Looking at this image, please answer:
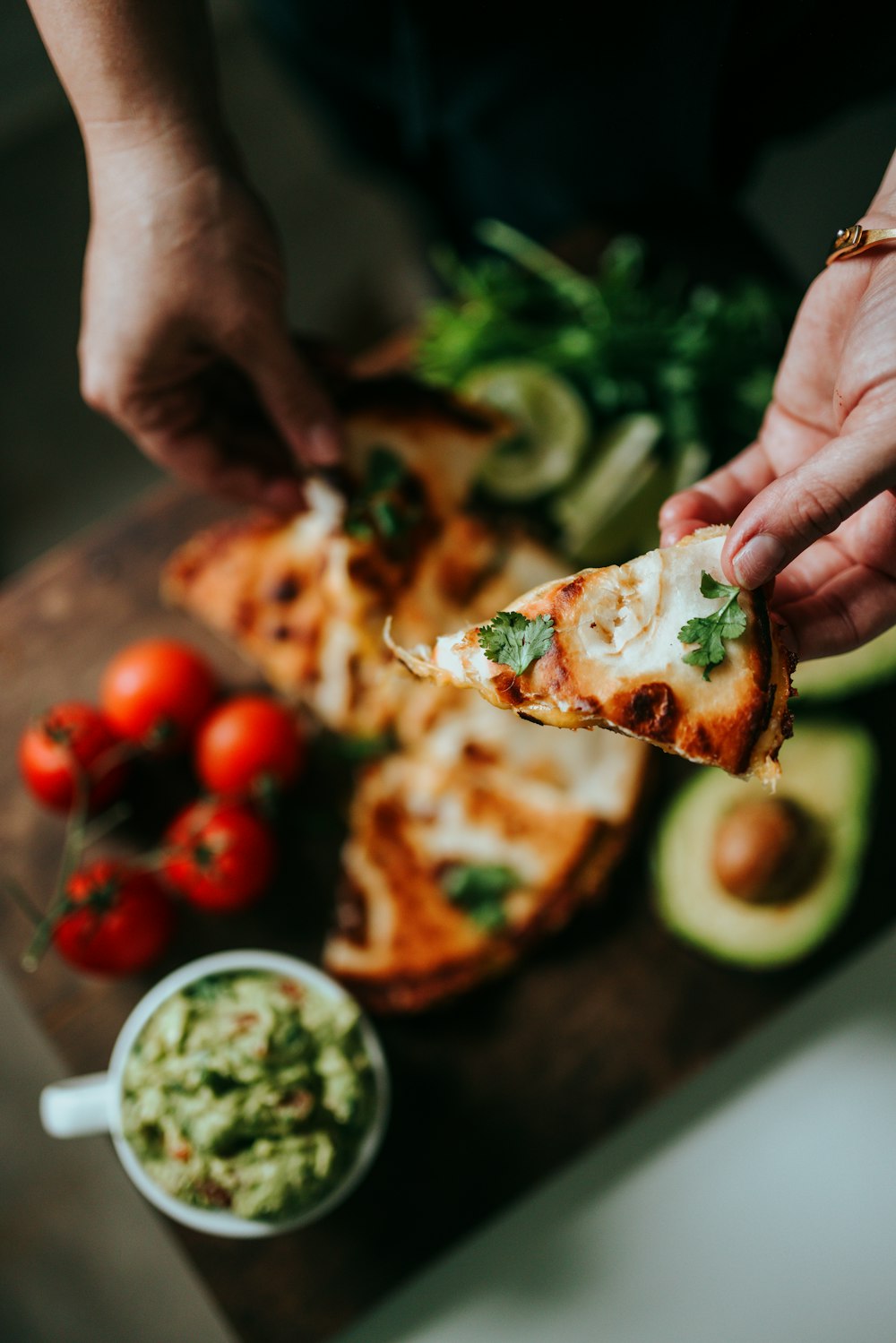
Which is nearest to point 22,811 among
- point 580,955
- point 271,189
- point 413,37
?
point 580,955

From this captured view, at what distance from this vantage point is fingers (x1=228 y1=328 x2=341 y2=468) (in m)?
1.73

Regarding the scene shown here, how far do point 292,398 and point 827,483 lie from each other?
1001mm

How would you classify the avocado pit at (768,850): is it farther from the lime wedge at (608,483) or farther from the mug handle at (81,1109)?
the mug handle at (81,1109)

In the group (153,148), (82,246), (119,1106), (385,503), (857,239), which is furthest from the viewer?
(82,246)

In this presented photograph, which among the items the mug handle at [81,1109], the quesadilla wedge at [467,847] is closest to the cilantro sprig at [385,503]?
the quesadilla wedge at [467,847]

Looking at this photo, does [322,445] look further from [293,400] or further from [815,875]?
Answer: [815,875]

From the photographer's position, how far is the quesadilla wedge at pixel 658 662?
1.25 meters

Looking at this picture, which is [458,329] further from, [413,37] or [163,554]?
[163,554]

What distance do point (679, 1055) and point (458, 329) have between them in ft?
5.53

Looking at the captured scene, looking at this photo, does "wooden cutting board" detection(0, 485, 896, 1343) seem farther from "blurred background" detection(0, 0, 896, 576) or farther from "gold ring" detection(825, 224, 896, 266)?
"blurred background" detection(0, 0, 896, 576)

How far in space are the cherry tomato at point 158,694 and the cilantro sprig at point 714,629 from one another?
1243mm

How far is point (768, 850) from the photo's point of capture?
201cm

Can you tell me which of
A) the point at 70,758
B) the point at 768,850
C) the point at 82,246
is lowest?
the point at 768,850

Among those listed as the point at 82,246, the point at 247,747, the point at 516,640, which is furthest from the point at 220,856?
the point at 82,246
